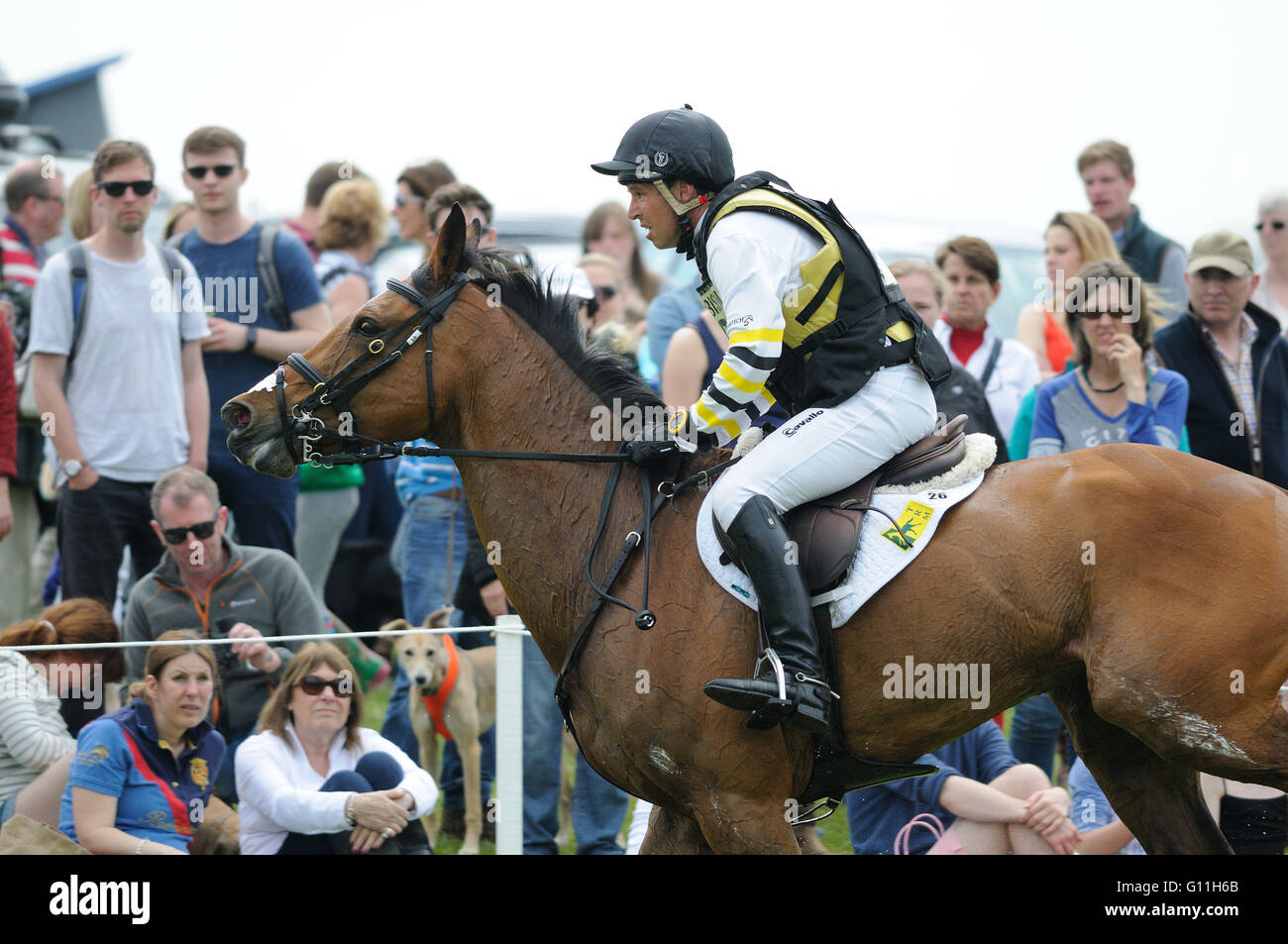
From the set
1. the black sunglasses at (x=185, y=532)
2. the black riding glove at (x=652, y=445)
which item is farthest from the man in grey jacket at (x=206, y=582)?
the black riding glove at (x=652, y=445)

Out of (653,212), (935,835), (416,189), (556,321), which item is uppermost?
(416,189)

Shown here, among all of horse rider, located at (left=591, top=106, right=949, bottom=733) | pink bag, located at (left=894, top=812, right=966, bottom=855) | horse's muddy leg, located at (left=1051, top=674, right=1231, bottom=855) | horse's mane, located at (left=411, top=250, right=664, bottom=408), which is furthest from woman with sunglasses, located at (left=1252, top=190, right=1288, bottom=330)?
horse's mane, located at (left=411, top=250, right=664, bottom=408)

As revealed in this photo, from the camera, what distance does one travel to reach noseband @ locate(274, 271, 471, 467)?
16.7 feet

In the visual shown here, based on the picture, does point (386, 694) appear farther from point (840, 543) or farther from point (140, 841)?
point (840, 543)

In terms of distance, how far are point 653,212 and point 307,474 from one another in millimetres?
4190

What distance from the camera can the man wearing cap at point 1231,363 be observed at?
25.4 ft

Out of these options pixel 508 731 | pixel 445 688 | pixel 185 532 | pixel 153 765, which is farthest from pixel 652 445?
pixel 185 532

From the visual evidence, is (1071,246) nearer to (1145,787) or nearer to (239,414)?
(1145,787)

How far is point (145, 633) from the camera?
7.00 metres

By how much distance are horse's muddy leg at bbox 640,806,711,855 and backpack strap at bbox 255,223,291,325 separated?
4027 mm

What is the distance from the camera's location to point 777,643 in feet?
15.5

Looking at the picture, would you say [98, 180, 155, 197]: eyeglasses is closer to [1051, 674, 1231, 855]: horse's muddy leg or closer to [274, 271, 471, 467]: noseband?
[274, 271, 471, 467]: noseband

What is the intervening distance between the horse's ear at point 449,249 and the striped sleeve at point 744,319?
86cm

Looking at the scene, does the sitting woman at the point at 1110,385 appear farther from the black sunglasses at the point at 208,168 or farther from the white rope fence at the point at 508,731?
the black sunglasses at the point at 208,168
